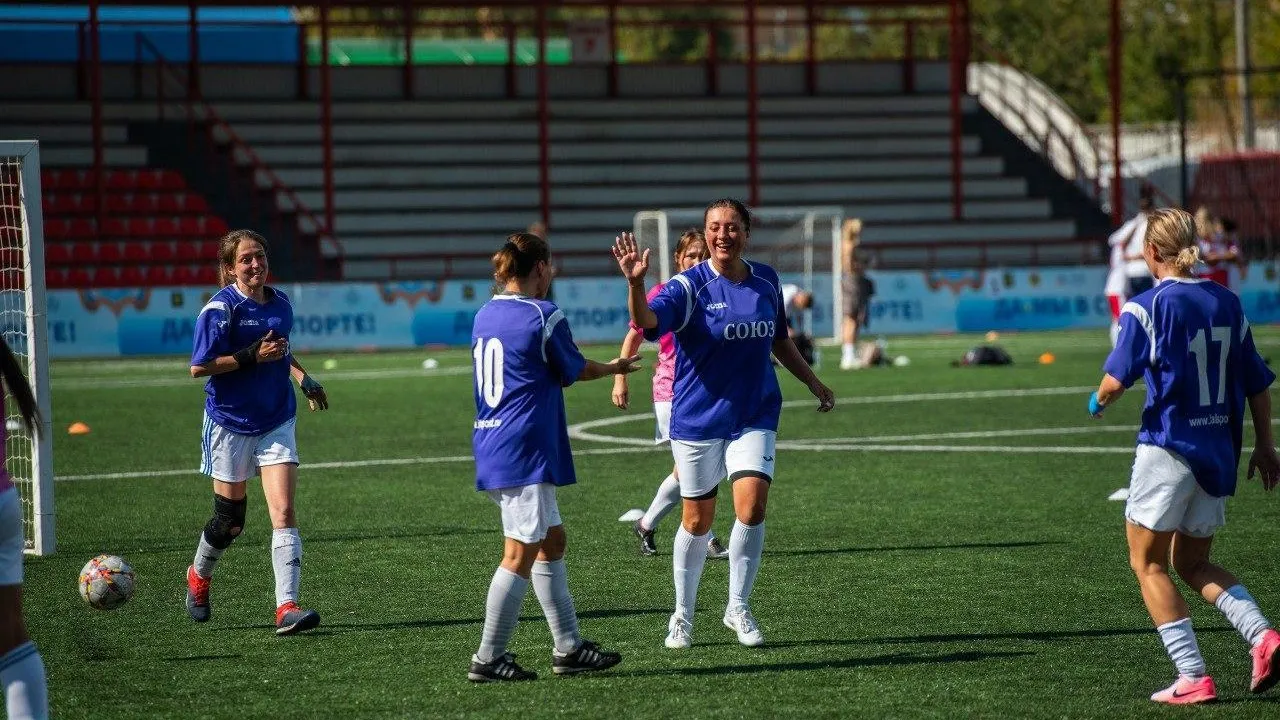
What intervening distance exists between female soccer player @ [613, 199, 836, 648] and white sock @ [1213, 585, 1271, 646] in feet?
6.47

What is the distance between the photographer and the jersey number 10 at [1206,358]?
6.49 meters

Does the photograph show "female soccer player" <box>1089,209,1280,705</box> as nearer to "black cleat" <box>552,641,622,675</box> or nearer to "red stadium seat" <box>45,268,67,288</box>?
"black cleat" <box>552,641,622,675</box>

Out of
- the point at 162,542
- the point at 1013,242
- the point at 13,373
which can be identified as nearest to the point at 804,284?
the point at 1013,242

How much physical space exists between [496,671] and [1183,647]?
262 cm

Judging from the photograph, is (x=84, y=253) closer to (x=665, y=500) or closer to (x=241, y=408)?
(x=665, y=500)

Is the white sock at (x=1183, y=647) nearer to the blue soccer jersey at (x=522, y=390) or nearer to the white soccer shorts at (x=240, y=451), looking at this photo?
the blue soccer jersey at (x=522, y=390)

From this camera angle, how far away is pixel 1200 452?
6.41m

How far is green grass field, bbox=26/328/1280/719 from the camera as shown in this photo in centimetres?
686

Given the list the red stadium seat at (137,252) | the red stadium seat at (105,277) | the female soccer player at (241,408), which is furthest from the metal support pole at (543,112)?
the female soccer player at (241,408)

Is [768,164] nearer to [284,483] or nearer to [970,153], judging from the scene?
[970,153]

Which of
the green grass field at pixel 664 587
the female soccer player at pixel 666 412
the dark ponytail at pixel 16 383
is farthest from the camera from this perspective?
the female soccer player at pixel 666 412

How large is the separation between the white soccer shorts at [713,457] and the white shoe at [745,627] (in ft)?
1.78

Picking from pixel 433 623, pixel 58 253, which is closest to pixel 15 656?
pixel 433 623

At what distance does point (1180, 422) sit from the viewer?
646 cm
